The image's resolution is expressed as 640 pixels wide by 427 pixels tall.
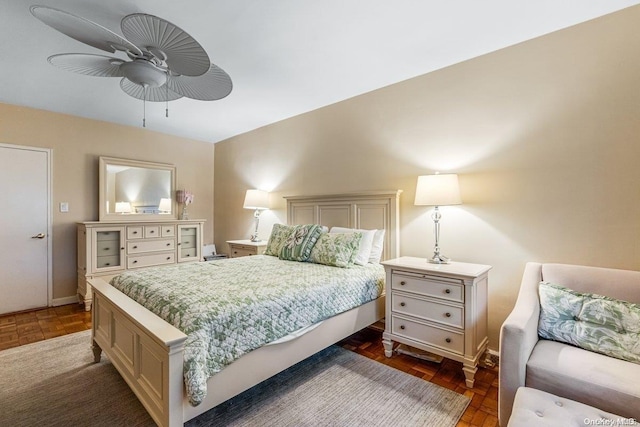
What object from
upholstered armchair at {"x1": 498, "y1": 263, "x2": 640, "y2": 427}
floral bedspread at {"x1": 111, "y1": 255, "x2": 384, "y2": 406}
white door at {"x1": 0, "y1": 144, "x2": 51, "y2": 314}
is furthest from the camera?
white door at {"x1": 0, "y1": 144, "x2": 51, "y2": 314}

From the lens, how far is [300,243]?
2887 mm

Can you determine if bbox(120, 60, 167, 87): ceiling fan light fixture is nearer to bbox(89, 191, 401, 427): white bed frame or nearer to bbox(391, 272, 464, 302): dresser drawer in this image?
bbox(89, 191, 401, 427): white bed frame

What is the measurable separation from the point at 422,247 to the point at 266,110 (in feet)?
8.07

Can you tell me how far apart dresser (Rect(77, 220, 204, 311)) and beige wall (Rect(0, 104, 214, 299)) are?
175 millimetres

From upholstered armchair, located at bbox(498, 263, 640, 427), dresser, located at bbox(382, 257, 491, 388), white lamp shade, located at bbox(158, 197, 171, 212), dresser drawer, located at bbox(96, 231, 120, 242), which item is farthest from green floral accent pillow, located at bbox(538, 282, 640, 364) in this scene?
white lamp shade, located at bbox(158, 197, 171, 212)

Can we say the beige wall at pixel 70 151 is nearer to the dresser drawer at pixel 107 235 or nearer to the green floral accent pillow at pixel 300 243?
the dresser drawer at pixel 107 235

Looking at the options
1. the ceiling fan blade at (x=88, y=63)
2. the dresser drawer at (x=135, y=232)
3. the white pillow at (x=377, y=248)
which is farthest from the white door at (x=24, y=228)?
the white pillow at (x=377, y=248)

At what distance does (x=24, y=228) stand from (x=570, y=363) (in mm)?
5229

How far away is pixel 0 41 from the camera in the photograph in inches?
83.0

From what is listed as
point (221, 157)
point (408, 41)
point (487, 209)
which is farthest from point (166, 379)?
point (221, 157)

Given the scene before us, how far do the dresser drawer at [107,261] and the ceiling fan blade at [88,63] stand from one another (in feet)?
8.34

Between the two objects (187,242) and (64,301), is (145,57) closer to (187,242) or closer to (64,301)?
(187,242)

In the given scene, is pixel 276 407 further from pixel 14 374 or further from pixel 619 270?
pixel 619 270

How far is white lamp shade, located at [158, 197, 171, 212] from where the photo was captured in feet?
14.7
